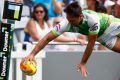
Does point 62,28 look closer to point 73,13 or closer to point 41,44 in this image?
point 41,44

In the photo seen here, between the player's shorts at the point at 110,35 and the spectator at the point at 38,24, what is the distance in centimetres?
255

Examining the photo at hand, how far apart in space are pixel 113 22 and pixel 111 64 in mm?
1188

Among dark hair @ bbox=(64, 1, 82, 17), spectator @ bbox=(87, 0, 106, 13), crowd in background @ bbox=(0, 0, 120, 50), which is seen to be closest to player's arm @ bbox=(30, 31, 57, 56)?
dark hair @ bbox=(64, 1, 82, 17)

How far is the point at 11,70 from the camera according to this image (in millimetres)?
7262

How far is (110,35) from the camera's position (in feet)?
22.8

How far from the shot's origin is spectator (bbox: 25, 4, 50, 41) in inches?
367

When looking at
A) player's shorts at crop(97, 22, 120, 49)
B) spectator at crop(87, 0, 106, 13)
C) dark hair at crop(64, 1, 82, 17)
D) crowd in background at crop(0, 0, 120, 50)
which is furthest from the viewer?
spectator at crop(87, 0, 106, 13)

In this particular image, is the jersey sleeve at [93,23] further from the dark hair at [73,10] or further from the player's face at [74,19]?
the dark hair at [73,10]

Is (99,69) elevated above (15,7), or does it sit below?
below

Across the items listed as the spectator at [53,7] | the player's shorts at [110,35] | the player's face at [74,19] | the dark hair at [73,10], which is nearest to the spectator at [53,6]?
the spectator at [53,7]

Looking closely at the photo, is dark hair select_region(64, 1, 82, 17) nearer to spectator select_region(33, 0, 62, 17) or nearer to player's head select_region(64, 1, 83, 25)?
player's head select_region(64, 1, 83, 25)

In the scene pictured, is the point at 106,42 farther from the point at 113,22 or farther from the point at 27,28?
the point at 27,28

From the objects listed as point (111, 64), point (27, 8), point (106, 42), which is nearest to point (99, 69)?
point (111, 64)

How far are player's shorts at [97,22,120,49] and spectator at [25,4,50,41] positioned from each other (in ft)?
8.37
